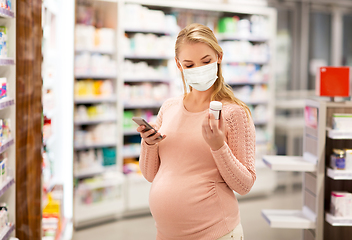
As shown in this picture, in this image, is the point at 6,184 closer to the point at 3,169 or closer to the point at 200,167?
the point at 3,169

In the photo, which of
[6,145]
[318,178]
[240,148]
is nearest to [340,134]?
[318,178]

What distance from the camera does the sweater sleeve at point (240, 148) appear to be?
1612 millimetres

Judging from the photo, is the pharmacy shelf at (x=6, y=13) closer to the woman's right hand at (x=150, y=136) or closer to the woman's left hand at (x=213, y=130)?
the woman's right hand at (x=150, y=136)

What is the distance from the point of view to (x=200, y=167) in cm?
167

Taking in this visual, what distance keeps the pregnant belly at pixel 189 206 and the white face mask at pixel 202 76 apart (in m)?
0.40

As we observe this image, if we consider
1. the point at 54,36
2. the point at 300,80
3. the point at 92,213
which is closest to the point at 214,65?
the point at 54,36

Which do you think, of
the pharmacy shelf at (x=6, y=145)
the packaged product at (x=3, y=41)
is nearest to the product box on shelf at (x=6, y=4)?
the packaged product at (x=3, y=41)

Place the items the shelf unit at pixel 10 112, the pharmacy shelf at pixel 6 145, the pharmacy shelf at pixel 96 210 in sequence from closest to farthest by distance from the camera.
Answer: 1. the pharmacy shelf at pixel 6 145
2. the shelf unit at pixel 10 112
3. the pharmacy shelf at pixel 96 210

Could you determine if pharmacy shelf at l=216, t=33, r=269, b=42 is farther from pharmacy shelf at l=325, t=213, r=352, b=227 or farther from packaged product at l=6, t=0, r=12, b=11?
packaged product at l=6, t=0, r=12, b=11

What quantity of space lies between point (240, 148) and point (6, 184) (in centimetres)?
166

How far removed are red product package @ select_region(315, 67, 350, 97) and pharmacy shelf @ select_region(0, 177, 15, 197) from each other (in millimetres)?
2562

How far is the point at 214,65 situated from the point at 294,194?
16.8 ft

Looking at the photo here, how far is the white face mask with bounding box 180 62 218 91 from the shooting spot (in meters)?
1.65

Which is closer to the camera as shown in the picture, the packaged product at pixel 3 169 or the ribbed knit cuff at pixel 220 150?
the ribbed knit cuff at pixel 220 150
